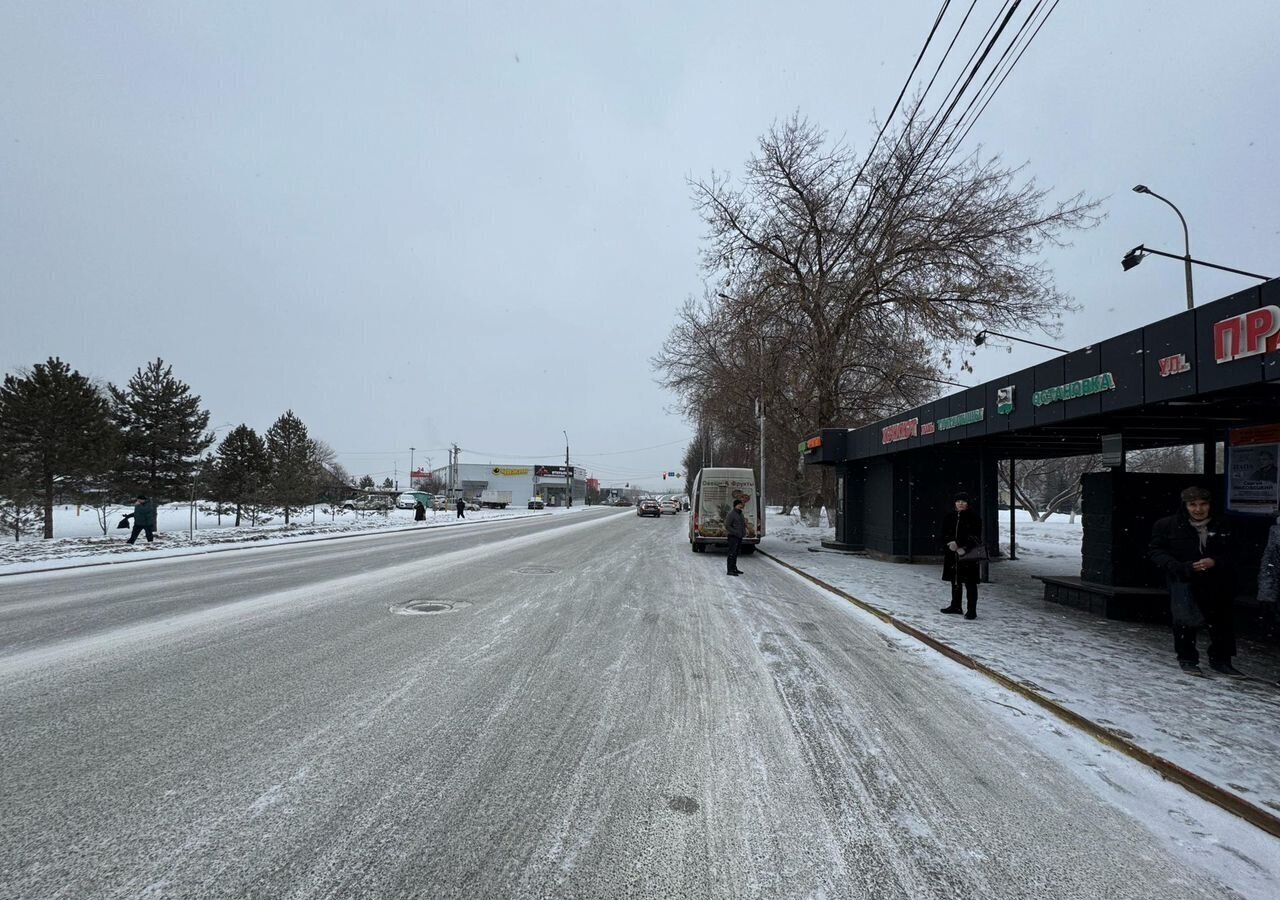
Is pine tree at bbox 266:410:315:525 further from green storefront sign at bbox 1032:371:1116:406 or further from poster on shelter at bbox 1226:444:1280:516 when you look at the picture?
poster on shelter at bbox 1226:444:1280:516

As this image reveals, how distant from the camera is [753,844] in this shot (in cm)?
300

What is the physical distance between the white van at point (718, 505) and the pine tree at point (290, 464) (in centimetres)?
2539

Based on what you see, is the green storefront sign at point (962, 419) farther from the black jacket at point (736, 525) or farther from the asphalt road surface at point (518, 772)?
the asphalt road surface at point (518, 772)

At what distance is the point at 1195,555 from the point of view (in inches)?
236

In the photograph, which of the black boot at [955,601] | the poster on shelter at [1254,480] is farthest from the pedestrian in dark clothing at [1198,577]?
the black boot at [955,601]

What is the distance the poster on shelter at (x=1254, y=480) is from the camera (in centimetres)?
732

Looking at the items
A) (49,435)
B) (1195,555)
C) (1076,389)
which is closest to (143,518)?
(49,435)

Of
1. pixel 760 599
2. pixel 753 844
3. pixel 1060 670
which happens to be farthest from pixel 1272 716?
pixel 760 599

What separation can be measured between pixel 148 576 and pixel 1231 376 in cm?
1700

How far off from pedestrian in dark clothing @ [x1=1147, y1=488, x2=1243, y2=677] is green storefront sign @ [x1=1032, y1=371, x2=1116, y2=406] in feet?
5.80

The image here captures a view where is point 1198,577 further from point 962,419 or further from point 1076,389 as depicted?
point 962,419

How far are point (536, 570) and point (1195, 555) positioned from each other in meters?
10.6

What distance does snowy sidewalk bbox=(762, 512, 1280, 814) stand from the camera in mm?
4191

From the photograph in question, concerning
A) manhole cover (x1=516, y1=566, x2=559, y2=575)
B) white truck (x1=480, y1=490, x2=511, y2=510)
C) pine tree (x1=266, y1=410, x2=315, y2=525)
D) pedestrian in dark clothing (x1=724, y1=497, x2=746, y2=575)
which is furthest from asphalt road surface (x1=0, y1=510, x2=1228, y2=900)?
white truck (x1=480, y1=490, x2=511, y2=510)
